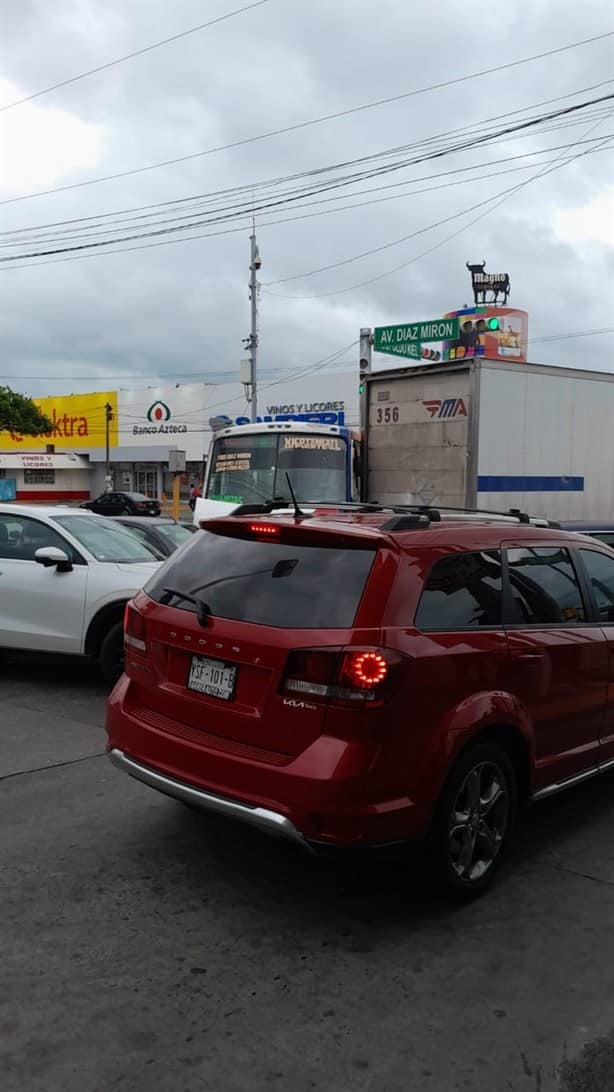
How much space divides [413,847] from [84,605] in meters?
4.74

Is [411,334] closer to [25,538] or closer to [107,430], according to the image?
[107,430]

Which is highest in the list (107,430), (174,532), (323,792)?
(107,430)

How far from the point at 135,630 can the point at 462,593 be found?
1.61 m

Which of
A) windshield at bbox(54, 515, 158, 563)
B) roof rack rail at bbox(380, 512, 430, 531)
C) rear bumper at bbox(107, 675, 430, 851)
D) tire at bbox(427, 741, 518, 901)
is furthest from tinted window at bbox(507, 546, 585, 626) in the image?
windshield at bbox(54, 515, 158, 563)

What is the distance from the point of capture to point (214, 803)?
386 centimetres

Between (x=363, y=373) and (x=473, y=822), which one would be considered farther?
(x=363, y=373)

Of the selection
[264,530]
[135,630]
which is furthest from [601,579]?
[135,630]

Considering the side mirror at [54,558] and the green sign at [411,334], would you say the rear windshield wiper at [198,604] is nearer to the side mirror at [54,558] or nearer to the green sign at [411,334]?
the side mirror at [54,558]

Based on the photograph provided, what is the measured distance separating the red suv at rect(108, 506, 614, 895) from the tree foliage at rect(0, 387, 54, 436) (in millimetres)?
41122

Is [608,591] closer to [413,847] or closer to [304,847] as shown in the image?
[413,847]

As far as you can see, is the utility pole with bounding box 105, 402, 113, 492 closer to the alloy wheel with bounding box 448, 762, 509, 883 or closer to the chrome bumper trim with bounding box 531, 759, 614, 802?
the chrome bumper trim with bounding box 531, 759, 614, 802

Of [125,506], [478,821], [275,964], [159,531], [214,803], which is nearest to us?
[275,964]

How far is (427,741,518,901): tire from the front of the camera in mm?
3877

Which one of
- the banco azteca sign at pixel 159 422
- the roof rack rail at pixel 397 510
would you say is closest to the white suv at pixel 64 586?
the roof rack rail at pixel 397 510
